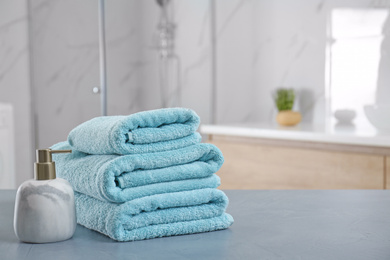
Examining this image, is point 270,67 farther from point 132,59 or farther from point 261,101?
point 132,59

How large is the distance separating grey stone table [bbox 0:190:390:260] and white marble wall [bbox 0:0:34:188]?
2413mm

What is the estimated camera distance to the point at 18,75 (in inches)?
129

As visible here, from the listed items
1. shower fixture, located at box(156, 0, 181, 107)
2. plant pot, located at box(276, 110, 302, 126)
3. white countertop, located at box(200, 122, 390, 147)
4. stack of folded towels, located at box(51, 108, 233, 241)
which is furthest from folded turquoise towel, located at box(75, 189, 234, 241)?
shower fixture, located at box(156, 0, 181, 107)

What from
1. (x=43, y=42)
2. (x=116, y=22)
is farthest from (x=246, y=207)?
(x=43, y=42)

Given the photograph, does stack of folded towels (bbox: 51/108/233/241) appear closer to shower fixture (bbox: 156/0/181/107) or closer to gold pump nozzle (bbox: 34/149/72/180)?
gold pump nozzle (bbox: 34/149/72/180)

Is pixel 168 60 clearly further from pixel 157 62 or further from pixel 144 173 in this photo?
pixel 144 173

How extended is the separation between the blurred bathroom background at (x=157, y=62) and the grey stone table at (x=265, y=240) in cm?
215

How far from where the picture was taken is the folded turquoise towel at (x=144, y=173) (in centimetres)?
73

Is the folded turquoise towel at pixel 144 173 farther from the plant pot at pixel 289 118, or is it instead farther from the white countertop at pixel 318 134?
the plant pot at pixel 289 118

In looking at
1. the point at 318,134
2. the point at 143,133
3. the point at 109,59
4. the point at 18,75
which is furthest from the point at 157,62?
the point at 143,133

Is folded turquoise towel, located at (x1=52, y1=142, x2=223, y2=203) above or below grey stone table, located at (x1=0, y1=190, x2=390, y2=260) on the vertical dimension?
above

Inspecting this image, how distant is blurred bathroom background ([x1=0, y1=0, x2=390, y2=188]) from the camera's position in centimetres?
310

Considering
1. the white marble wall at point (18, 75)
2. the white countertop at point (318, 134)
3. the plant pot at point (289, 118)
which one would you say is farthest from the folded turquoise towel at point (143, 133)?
the white marble wall at point (18, 75)

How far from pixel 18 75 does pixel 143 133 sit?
8.95 feet
